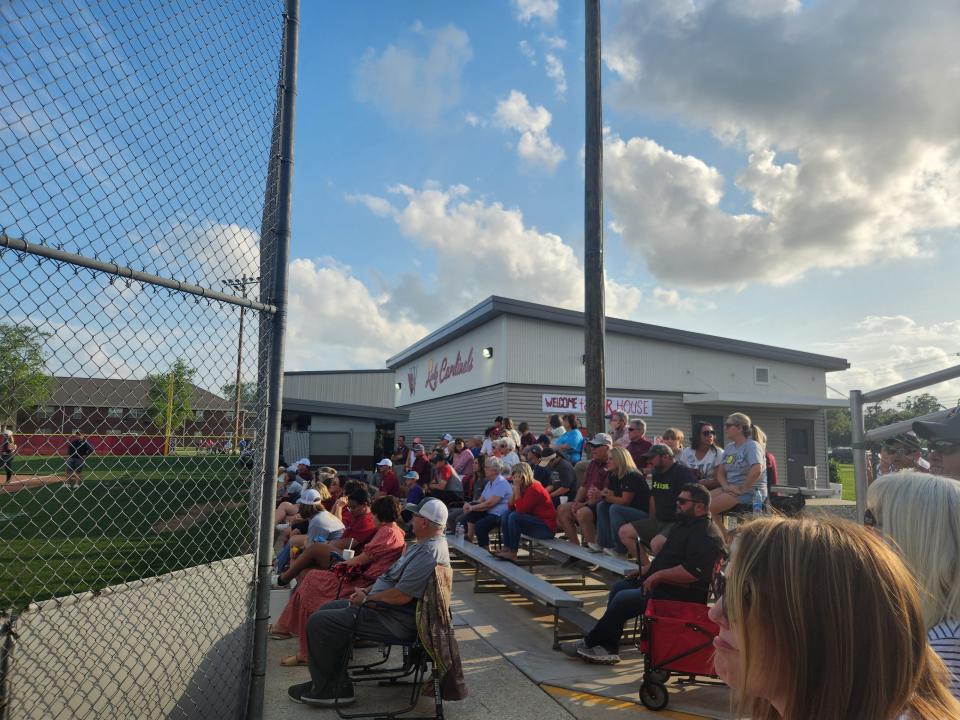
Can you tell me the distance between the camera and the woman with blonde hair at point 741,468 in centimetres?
702

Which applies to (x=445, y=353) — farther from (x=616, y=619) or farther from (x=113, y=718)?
(x=113, y=718)

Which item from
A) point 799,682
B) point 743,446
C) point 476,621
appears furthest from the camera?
point 743,446

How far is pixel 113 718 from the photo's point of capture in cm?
336

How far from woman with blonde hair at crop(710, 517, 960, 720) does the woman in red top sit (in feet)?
23.3

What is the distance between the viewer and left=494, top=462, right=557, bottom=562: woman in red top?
8.12 meters

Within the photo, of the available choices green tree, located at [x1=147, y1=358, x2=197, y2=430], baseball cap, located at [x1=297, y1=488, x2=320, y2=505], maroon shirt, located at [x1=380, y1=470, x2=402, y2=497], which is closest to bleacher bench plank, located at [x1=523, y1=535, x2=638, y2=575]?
baseball cap, located at [x1=297, y1=488, x2=320, y2=505]

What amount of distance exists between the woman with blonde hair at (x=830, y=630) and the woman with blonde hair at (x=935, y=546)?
865 millimetres

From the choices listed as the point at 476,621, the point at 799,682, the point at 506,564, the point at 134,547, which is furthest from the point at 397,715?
the point at 134,547

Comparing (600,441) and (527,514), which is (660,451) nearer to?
(600,441)

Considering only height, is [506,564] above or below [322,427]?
below

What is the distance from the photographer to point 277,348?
370 cm

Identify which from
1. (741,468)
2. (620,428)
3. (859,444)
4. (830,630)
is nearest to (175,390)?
(830,630)

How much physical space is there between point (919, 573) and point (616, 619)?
3765 millimetres

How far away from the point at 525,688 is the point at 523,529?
11.1ft
